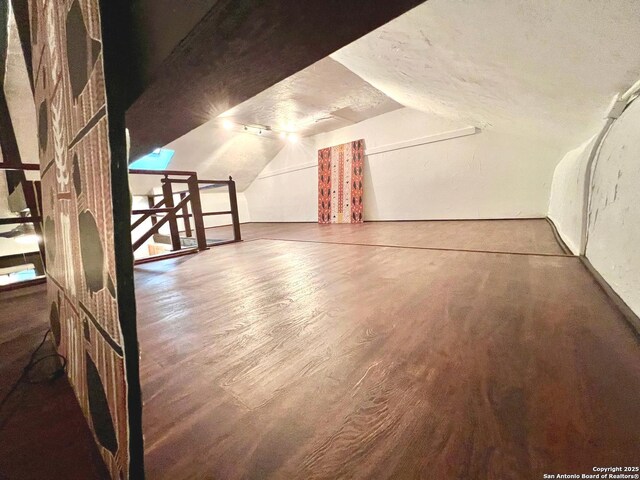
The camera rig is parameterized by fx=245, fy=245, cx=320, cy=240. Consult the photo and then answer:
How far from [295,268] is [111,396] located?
1.63m

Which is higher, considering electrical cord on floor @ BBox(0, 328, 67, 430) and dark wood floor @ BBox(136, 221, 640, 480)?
electrical cord on floor @ BBox(0, 328, 67, 430)

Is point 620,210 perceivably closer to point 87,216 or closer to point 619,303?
point 619,303

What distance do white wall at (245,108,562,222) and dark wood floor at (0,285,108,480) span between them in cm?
531

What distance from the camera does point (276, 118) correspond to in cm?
504

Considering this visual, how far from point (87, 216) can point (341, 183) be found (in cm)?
580

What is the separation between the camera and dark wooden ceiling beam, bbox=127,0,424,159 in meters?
0.56

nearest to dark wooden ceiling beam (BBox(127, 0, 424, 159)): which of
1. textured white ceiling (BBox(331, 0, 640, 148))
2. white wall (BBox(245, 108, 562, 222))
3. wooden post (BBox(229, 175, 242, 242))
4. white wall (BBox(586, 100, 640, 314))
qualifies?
textured white ceiling (BBox(331, 0, 640, 148))

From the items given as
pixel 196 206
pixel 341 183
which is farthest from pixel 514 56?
pixel 341 183

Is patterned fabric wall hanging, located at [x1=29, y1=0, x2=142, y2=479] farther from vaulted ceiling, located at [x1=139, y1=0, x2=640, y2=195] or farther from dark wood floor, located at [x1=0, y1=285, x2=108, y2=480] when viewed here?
vaulted ceiling, located at [x1=139, y1=0, x2=640, y2=195]

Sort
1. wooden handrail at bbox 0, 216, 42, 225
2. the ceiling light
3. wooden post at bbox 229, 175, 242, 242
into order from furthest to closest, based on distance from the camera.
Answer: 1. the ceiling light
2. wooden post at bbox 229, 175, 242, 242
3. wooden handrail at bbox 0, 216, 42, 225

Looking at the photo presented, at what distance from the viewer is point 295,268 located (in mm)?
2021

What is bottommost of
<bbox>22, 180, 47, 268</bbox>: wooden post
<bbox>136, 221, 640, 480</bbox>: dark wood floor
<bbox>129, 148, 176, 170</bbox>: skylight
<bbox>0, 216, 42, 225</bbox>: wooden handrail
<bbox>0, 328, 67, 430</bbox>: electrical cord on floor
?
<bbox>136, 221, 640, 480</bbox>: dark wood floor

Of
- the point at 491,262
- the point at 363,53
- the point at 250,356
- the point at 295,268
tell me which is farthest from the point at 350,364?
the point at 363,53

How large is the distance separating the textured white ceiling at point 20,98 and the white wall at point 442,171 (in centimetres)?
496
